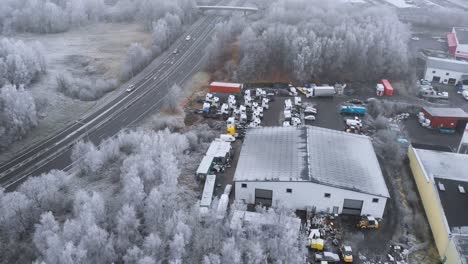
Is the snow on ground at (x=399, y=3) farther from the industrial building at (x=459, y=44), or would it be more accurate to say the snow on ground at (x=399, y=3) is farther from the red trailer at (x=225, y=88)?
the red trailer at (x=225, y=88)

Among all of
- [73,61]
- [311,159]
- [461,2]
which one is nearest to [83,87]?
[73,61]

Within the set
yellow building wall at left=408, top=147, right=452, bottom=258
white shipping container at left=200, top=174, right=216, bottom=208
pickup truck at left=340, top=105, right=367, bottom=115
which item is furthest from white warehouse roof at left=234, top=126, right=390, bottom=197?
pickup truck at left=340, top=105, right=367, bottom=115

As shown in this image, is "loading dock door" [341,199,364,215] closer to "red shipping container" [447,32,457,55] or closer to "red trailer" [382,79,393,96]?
"red trailer" [382,79,393,96]

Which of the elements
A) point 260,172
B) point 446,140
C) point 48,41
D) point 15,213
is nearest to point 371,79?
point 446,140

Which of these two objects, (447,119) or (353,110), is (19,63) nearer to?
(353,110)

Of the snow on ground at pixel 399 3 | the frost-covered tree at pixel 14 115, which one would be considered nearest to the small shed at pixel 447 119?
the frost-covered tree at pixel 14 115

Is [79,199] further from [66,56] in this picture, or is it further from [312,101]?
[66,56]

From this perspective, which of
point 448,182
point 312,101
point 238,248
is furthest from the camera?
point 312,101
